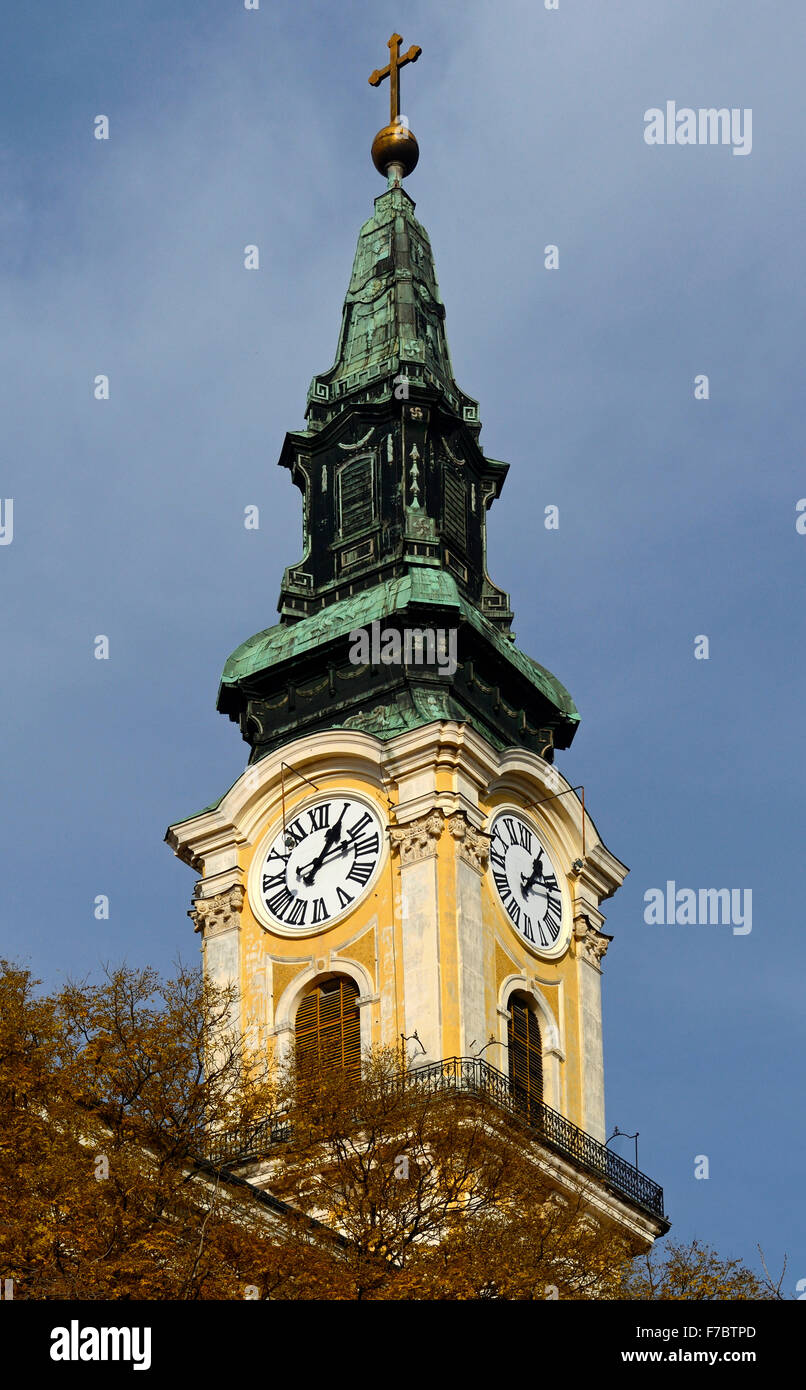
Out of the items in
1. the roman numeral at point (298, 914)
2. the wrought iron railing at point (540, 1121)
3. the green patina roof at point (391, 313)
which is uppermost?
the green patina roof at point (391, 313)

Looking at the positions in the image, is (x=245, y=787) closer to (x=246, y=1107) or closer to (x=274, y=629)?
(x=274, y=629)

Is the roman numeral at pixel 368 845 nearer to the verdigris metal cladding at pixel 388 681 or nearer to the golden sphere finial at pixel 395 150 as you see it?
the verdigris metal cladding at pixel 388 681

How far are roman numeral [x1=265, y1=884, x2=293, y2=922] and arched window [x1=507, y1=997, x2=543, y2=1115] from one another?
5.35 metres

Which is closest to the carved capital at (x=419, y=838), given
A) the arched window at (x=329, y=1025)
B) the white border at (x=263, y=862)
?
the white border at (x=263, y=862)

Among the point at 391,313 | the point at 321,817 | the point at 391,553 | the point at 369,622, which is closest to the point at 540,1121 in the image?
the point at 321,817

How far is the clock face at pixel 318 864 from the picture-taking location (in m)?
58.5

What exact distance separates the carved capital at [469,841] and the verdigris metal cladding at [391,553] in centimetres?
293

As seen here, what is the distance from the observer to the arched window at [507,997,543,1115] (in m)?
56.8

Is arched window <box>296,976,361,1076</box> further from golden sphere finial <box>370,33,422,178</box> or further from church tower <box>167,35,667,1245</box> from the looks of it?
golden sphere finial <box>370,33,422,178</box>

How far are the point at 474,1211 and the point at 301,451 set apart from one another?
31.1m

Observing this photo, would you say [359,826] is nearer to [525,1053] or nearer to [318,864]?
[318,864]

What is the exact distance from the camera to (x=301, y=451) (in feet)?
225

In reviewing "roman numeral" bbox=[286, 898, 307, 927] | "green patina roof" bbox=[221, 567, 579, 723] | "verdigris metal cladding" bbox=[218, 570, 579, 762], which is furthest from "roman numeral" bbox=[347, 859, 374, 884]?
"green patina roof" bbox=[221, 567, 579, 723]

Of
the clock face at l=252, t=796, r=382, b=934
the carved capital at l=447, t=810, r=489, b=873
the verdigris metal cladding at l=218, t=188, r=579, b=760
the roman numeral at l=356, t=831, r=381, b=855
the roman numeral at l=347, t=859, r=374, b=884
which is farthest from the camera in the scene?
the verdigris metal cladding at l=218, t=188, r=579, b=760
